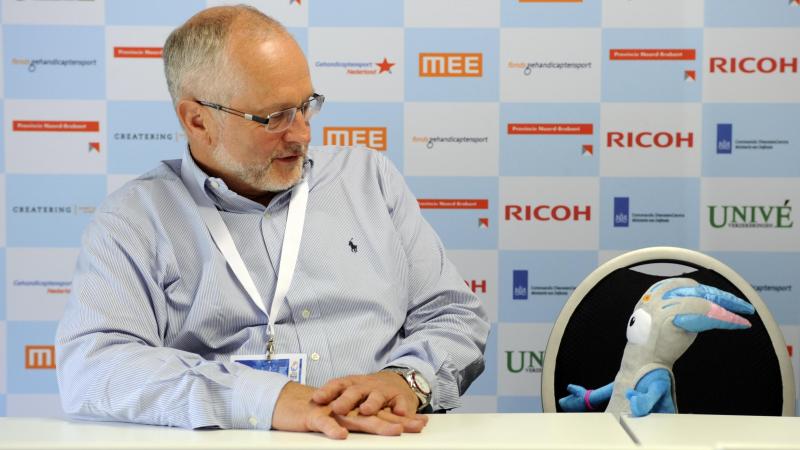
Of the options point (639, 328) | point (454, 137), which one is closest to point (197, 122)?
point (639, 328)

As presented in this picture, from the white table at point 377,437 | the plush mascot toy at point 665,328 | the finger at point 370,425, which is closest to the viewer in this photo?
the white table at point 377,437

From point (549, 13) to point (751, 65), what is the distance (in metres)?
0.75

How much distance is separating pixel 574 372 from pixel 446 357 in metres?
0.36

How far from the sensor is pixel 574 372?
2.10 m

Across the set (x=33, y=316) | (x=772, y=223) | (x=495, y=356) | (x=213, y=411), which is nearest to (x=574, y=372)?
(x=213, y=411)

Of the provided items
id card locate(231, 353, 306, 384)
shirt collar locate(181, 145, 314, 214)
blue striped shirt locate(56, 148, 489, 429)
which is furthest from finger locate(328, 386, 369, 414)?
shirt collar locate(181, 145, 314, 214)

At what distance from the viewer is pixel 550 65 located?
11.5ft

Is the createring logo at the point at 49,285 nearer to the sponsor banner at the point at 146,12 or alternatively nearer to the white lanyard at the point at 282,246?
the sponsor banner at the point at 146,12

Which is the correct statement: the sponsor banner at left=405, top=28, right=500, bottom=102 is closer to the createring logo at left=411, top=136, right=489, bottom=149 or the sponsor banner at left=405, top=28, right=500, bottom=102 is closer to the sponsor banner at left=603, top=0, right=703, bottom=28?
the createring logo at left=411, top=136, right=489, bottom=149

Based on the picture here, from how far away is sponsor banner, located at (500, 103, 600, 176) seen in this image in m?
3.51

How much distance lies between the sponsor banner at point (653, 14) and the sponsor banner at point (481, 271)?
0.96 m

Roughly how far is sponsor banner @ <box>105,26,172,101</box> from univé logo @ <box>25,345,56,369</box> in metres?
0.96

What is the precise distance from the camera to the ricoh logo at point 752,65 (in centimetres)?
346

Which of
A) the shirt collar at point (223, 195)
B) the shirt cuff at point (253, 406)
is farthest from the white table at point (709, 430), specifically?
the shirt collar at point (223, 195)
